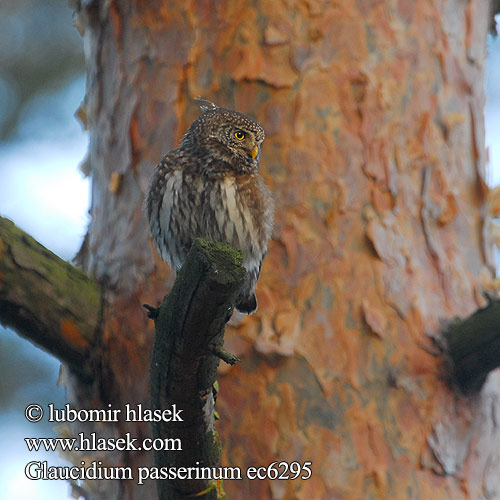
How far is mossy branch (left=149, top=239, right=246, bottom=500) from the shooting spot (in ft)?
4.56

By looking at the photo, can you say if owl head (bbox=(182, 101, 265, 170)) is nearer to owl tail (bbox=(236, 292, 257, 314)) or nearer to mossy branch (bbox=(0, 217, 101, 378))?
owl tail (bbox=(236, 292, 257, 314))

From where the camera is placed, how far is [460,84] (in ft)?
8.59

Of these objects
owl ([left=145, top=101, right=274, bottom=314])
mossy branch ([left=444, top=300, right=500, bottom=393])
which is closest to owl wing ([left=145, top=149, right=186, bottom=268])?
owl ([left=145, top=101, right=274, bottom=314])

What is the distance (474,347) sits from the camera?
2107 millimetres

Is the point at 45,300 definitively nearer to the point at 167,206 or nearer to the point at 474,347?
the point at 167,206

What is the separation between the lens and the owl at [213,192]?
233 cm

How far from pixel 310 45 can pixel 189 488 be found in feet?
4.83

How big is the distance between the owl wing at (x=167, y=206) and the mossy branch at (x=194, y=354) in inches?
32.3

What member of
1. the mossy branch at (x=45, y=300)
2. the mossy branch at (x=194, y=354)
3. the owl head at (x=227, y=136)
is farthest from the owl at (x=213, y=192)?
the mossy branch at (x=194, y=354)

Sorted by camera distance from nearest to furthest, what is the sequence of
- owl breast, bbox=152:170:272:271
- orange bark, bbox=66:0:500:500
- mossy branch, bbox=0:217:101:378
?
mossy branch, bbox=0:217:101:378 → orange bark, bbox=66:0:500:500 → owl breast, bbox=152:170:272:271

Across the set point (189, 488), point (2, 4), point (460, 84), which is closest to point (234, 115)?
point (460, 84)

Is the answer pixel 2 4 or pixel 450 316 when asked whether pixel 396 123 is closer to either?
pixel 450 316

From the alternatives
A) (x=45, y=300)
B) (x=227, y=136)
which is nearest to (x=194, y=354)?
(x=45, y=300)

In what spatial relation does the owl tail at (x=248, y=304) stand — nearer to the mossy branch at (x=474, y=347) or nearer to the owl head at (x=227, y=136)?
the owl head at (x=227, y=136)
